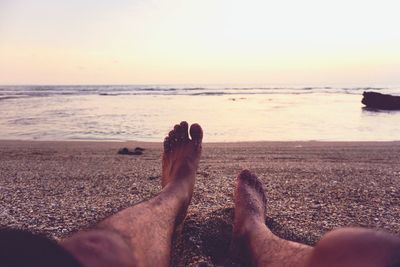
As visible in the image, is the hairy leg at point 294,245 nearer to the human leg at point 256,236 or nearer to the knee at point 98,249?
the human leg at point 256,236

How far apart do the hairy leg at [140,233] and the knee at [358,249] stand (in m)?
0.58

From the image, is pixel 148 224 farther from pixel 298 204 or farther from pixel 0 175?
pixel 0 175

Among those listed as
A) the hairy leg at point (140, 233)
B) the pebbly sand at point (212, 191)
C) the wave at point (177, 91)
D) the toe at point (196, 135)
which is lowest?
the pebbly sand at point (212, 191)

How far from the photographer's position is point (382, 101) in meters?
14.0

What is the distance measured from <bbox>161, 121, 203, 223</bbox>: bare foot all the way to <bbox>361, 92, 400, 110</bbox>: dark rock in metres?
12.2

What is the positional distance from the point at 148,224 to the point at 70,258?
69 centimetres

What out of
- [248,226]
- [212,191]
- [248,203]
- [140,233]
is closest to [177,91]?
[212,191]

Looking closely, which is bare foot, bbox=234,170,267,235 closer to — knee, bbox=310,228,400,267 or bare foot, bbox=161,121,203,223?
bare foot, bbox=161,121,203,223

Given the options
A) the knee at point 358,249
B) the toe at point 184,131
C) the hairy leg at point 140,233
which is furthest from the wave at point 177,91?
the knee at point 358,249

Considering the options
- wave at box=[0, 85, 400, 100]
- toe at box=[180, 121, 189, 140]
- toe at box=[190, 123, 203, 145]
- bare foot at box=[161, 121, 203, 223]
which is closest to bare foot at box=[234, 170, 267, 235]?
bare foot at box=[161, 121, 203, 223]

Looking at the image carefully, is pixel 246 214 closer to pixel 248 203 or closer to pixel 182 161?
pixel 248 203

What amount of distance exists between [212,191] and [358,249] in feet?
6.15

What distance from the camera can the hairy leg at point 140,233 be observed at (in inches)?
41.6

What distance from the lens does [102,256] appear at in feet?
3.42
